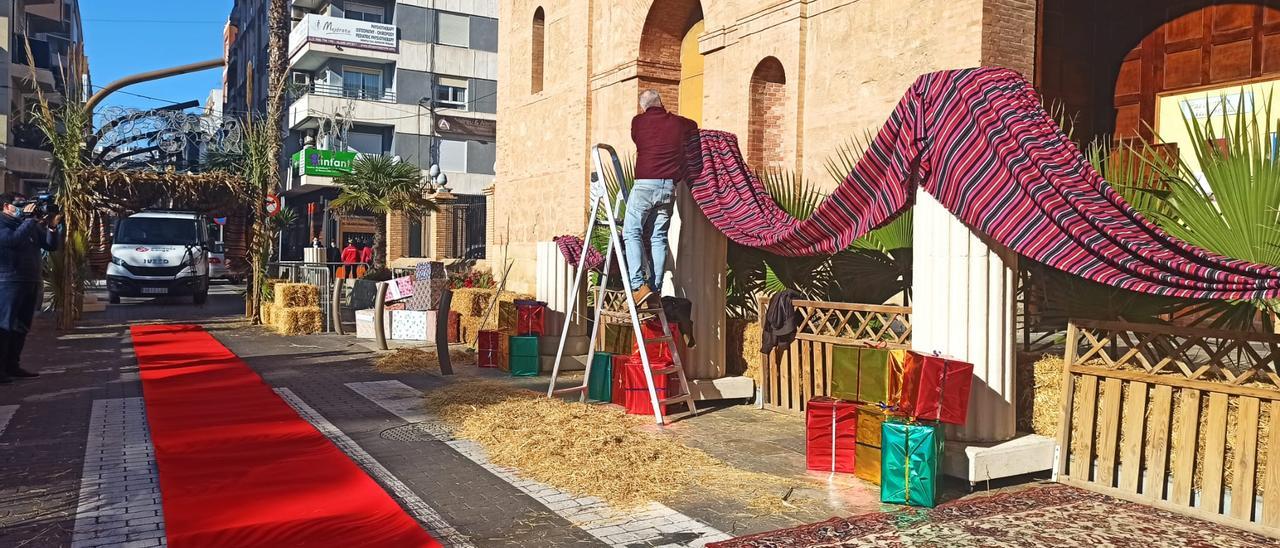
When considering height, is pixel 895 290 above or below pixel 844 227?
below

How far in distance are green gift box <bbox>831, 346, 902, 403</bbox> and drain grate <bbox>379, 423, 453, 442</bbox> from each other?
292 centimetres

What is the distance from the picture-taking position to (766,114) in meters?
15.6

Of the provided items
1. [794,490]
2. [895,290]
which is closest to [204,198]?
[895,290]

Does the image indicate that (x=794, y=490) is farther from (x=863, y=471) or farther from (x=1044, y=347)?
(x=1044, y=347)

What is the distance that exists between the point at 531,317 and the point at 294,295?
266 inches

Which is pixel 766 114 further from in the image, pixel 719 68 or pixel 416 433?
pixel 416 433

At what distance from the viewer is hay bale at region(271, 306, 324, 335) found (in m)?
15.5

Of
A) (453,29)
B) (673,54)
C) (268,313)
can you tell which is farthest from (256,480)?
(453,29)

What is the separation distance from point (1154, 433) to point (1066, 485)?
66 cm

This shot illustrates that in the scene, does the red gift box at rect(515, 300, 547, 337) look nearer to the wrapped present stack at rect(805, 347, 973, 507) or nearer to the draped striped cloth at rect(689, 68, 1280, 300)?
the draped striped cloth at rect(689, 68, 1280, 300)

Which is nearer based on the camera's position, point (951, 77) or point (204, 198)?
point (951, 77)

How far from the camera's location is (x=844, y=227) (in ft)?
22.1

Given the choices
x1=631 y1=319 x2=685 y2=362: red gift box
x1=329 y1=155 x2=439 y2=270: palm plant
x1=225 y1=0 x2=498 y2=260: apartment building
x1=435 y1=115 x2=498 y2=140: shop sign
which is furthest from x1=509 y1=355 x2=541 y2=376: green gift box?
x1=435 y1=115 x2=498 y2=140: shop sign

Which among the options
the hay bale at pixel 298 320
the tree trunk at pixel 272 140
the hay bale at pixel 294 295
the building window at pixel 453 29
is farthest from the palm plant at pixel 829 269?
the building window at pixel 453 29
